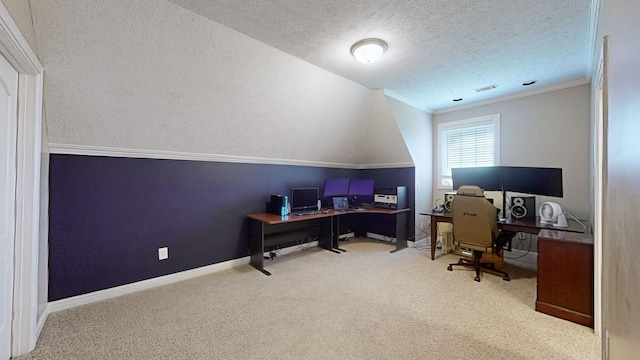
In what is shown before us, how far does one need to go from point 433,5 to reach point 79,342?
3.77m

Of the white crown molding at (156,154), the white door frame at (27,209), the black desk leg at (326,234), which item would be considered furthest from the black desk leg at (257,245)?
the white door frame at (27,209)

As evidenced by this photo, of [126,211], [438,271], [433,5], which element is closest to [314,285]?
[438,271]

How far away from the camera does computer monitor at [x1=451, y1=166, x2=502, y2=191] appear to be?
3.54m

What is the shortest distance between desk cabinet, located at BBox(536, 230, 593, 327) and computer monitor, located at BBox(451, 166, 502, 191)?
4.27 feet

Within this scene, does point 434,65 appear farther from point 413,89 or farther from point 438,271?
point 438,271

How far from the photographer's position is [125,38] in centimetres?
203

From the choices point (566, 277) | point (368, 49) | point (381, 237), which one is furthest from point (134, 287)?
point (566, 277)

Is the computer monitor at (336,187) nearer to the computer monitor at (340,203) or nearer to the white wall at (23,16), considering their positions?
the computer monitor at (340,203)

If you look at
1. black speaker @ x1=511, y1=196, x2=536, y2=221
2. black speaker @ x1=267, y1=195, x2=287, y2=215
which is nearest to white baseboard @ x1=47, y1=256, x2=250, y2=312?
black speaker @ x1=267, y1=195, x2=287, y2=215

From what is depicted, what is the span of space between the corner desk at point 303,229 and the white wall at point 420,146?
0.45 meters

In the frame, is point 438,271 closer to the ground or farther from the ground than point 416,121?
closer to the ground

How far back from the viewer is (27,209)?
1.76 metres

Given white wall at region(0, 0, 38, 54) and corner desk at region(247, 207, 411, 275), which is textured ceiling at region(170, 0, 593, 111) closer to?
white wall at region(0, 0, 38, 54)

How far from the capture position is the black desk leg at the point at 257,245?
3.32m
